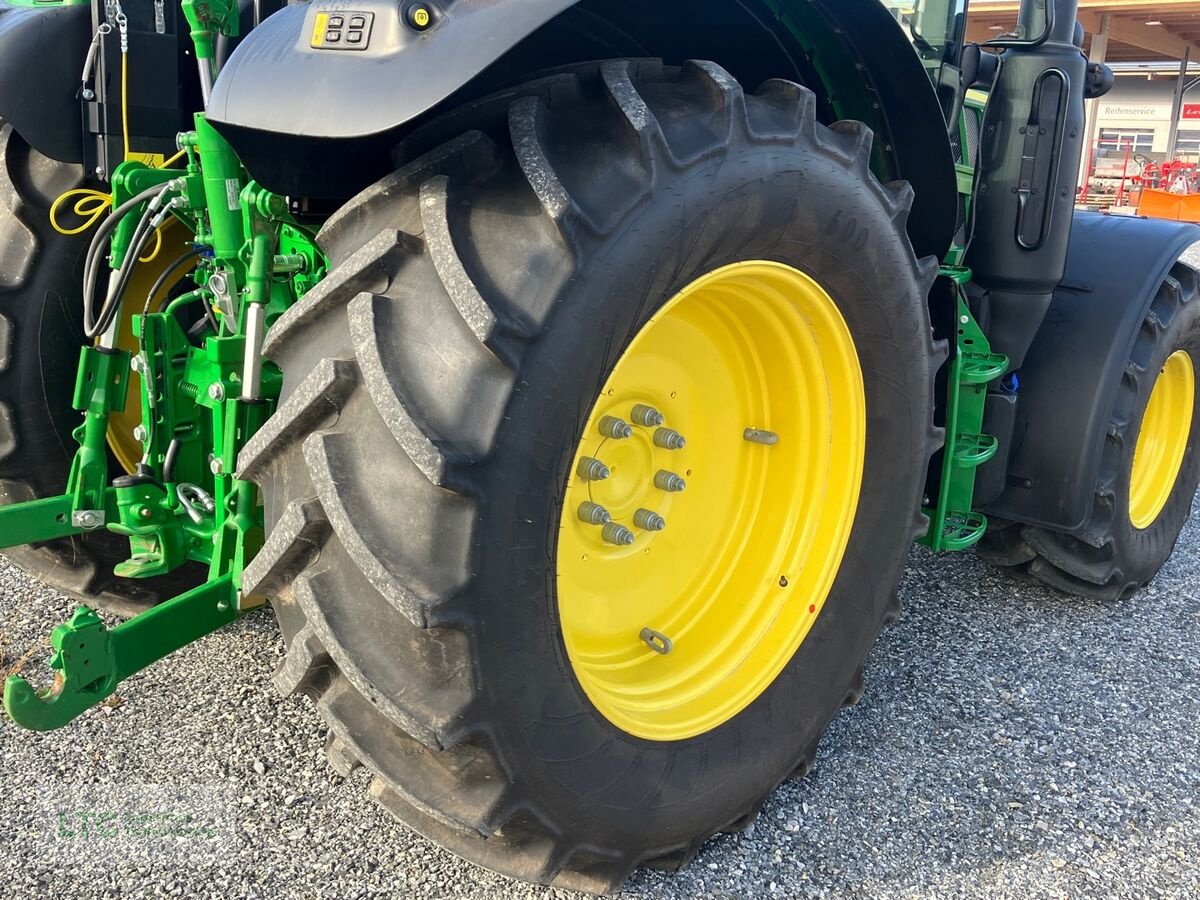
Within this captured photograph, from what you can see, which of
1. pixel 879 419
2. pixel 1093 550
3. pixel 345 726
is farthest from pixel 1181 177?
pixel 345 726

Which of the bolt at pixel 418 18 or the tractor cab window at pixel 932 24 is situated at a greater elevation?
the bolt at pixel 418 18

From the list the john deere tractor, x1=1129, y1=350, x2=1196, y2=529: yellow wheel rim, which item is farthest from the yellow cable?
x1=1129, y1=350, x2=1196, y2=529: yellow wheel rim

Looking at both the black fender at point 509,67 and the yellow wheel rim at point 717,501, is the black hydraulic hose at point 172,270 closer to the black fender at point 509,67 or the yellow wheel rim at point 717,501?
the black fender at point 509,67

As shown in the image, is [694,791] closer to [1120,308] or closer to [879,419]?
[879,419]

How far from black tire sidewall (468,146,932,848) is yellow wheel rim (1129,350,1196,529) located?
1.66 metres

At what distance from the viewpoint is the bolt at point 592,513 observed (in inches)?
76.2

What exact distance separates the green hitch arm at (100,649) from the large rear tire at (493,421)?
448 millimetres

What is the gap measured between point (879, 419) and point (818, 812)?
2.67ft

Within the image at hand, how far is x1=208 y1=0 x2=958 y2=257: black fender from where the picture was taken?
133cm

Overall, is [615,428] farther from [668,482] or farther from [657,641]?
[657,641]

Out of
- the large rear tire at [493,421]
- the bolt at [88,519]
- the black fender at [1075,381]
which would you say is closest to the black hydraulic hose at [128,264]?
the bolt at [88,519]

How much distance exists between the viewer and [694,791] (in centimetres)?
187

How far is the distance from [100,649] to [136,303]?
113cm

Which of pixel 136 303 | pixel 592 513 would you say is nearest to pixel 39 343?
pixel 136 303
